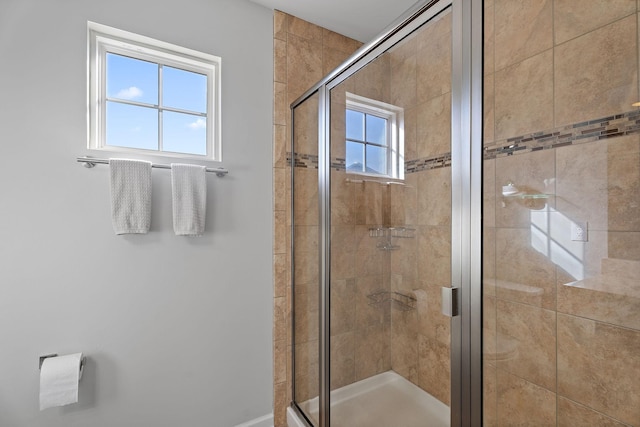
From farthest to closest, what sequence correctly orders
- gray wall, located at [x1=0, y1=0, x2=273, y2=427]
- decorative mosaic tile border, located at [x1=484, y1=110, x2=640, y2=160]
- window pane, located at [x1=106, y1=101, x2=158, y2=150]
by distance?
window pane, located at [x1=106, y1=101, x2=158, y2=150] → gray wall, located at [x1=0, y1=0, x2=273, y2=427] → decorative mosaic tile border, located at [x1=484, y1=110, x2=640, y2=160]

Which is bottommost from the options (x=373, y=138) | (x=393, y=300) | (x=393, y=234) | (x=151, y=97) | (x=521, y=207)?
(x=393, y=300)

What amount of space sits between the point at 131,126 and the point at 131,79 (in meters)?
0.25

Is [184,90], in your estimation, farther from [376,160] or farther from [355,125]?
[376,160]

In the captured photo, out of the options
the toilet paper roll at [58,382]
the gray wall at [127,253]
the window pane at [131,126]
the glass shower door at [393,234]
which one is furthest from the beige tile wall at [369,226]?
the toilet paper roll at [58,382]

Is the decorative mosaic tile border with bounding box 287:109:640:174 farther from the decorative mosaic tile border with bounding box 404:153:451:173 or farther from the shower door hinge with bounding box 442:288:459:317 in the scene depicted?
the shower door hinge with bounding box 442:288:459:317

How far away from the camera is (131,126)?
5.24 feet

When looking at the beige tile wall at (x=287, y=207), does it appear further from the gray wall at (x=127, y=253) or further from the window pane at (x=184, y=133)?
the window pane at (x=184, y=133)

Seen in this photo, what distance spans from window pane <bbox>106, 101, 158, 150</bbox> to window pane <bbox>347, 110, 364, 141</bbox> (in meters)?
1.05

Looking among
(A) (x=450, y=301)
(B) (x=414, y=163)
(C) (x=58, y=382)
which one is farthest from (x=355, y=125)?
(C) (x=58, y=382)

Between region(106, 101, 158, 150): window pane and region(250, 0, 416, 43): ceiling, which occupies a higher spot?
region(250, 0, 416, 43): ceiling

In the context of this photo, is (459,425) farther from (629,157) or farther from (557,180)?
(629,157)

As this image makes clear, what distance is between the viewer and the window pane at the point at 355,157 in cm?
139

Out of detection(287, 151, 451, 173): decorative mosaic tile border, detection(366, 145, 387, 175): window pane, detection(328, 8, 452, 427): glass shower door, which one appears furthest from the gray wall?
detection(366, 145, 387, 175): window pane

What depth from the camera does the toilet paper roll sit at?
126 centimetres
